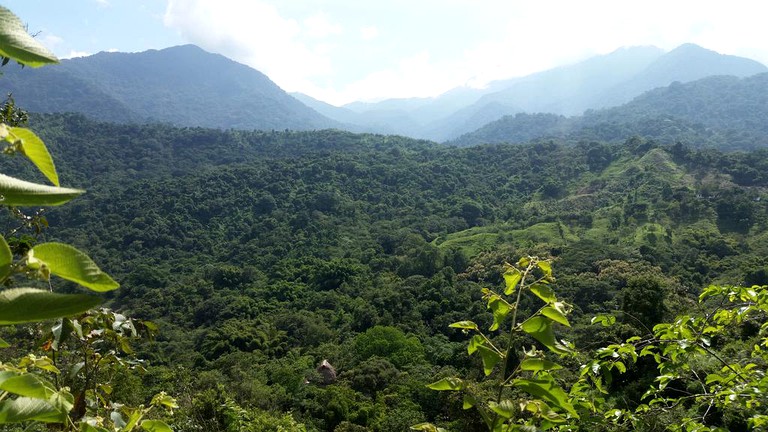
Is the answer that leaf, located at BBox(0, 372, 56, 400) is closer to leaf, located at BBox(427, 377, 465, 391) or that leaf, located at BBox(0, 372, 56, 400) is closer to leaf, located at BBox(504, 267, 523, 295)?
leaf, located at BBox(427, 377, 465, 391)

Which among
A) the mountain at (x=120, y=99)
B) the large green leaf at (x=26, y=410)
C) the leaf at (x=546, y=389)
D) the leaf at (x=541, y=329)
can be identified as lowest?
the leaf at (x=546, y=389)

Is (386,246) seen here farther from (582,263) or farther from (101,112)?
(101,112)

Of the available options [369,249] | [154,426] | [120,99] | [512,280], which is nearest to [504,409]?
[512,280]

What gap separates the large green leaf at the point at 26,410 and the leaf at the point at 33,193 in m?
0.25

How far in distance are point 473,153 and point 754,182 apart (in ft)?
125

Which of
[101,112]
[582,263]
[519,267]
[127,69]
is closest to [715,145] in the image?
[582,263]

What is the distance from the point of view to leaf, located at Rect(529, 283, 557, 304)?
1.04 meters

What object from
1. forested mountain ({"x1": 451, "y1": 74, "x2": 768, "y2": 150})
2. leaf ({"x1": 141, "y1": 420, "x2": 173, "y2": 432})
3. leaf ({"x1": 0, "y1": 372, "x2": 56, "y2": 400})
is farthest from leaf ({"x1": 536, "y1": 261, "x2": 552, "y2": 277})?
forested mountain ({"x1": 451, "y1": 74, "x2": 768, "y2": 150})

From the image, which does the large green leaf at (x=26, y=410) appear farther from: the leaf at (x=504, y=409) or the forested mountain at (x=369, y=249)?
the forested mountain at (x=369, y=249)

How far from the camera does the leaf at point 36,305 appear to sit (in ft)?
1.34

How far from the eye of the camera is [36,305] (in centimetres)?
42

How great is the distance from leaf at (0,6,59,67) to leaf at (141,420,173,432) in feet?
2.26

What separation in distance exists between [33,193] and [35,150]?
10 centimetres

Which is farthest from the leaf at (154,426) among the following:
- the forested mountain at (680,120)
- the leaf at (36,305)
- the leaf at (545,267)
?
the forested mountain at (680,120)
